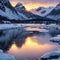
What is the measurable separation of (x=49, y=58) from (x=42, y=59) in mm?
792

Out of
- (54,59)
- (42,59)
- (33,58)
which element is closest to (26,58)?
(33,58)

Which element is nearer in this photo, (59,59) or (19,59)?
(59,59)

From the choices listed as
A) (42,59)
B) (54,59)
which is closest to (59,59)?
(54,59)

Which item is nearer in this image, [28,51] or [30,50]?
[28,51]

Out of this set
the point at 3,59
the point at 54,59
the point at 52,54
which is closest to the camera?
the point at 3,59

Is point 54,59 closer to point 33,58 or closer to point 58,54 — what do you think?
point 58,54

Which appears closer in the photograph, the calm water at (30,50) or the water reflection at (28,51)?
the calm water at (30,50)

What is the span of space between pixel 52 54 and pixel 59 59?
6.08 feet

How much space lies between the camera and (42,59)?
808 inches

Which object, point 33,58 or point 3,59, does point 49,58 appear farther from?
point 3,59

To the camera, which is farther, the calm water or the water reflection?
the water reflection

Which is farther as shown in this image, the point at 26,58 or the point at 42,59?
the point at 26,58

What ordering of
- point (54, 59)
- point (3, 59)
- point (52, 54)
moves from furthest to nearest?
point (52, 54) < point (54, 59) < point (3, 59)

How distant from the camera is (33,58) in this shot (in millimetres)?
22172
